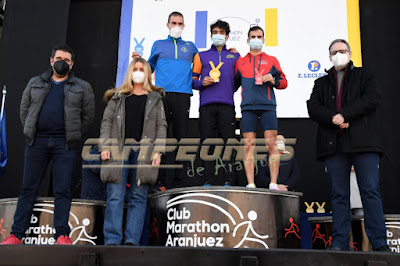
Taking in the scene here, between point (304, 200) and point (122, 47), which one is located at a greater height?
point (122, 47)

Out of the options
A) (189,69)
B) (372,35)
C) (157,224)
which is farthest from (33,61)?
(372,35)

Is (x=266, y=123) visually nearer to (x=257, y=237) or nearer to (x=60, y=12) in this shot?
(x=257, y=237)

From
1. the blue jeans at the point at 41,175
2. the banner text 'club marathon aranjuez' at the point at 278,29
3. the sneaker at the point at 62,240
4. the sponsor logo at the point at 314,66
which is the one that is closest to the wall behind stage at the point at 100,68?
the banner text 'club marathon aranjuez' at the point at 278,29

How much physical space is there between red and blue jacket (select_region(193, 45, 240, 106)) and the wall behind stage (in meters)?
1.51

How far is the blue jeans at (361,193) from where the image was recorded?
2.76 m

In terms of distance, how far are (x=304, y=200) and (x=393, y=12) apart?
281 cm

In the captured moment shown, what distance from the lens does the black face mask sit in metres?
3.35

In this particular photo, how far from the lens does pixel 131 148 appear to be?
3209 millimetres

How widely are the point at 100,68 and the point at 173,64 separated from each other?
2.42 metres

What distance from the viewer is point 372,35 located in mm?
5871

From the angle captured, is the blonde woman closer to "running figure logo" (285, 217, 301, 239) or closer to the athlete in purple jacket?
the athlete in purple jacket

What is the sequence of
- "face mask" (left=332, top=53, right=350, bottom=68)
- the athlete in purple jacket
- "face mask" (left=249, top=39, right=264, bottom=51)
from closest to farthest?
"face mask" (left=332, top=53, right=350, bottom=68) → the athlete in purple jacket → "face mask" (left=249, top=39, right=264, bottom=51)

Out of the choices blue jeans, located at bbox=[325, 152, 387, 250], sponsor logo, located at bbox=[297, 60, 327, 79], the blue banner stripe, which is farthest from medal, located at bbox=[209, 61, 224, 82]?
sponsor logo, located at bbox=[297, 60, 327, 79]

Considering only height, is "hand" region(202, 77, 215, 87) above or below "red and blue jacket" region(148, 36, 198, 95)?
below
